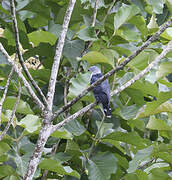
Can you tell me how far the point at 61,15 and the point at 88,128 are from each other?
2.71 feet

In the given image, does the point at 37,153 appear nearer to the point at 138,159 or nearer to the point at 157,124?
the point at 138,159

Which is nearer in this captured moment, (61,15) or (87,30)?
(87,30)

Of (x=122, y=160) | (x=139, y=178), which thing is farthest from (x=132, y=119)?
(x=139, y=178)

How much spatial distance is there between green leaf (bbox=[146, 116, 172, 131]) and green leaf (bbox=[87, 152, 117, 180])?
1.04ft

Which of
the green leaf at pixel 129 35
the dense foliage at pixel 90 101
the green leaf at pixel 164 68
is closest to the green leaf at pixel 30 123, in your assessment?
the dense foliage at pixel 90 101

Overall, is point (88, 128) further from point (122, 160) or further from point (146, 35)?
point (146, 35)

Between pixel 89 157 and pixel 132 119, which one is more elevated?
pixel 132 119

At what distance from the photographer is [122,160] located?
2303 mm

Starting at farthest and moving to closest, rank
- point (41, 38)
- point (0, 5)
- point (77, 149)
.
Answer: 1. point (0, 5)
2. point (41, 38)
3. point (77, 149)

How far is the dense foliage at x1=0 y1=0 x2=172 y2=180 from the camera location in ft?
6.53

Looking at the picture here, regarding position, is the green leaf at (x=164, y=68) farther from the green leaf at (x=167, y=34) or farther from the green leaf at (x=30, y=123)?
the green leaf at (x=30, y=123)

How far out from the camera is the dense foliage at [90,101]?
1992 millimetres

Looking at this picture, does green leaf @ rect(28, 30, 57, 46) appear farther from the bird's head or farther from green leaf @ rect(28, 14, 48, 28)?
the bird's head

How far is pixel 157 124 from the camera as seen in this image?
6.66ft
